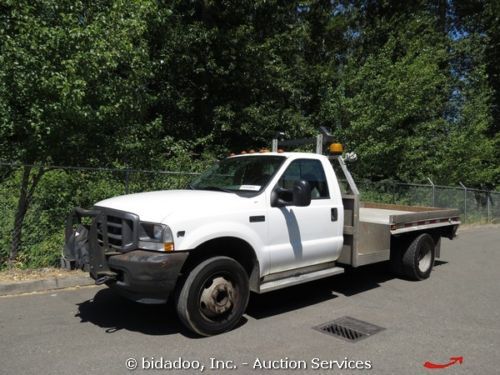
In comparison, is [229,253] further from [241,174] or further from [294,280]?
[241,174]

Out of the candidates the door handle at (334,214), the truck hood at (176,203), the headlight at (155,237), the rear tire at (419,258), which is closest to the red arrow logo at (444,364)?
the door handle at (334,214)

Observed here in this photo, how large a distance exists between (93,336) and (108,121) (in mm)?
4124

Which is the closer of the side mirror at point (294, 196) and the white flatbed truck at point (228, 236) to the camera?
the white flatbed truck at point (228, 236)

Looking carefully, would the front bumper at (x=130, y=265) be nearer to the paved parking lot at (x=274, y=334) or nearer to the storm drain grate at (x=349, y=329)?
the paved parking lot at (x=274, y=334)

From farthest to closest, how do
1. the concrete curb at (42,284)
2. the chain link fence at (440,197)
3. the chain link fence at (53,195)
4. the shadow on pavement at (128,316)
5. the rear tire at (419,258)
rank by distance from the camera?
the chain link fence at (440,197) → the rear tire at (419,258) → the chain link fence at (53,195) → the concrete curb at (42,284) → the shadow on pavement at (128,316)

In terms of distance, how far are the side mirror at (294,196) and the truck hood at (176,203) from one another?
296mm

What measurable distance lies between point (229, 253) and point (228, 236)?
0.39 meters

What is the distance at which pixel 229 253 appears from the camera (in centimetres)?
516

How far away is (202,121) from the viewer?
14.6m

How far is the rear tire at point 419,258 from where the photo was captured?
7.41 metres

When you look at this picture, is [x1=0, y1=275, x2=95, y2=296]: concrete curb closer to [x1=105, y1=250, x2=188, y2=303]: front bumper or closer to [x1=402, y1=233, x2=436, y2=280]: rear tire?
[x1=105, y1=250, x2=188, y2=303]: front bumper

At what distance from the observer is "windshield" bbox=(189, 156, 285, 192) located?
562 cm

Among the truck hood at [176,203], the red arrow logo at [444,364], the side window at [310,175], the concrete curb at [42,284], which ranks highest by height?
the side window at [310,175]

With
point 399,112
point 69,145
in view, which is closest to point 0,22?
point 69,145
